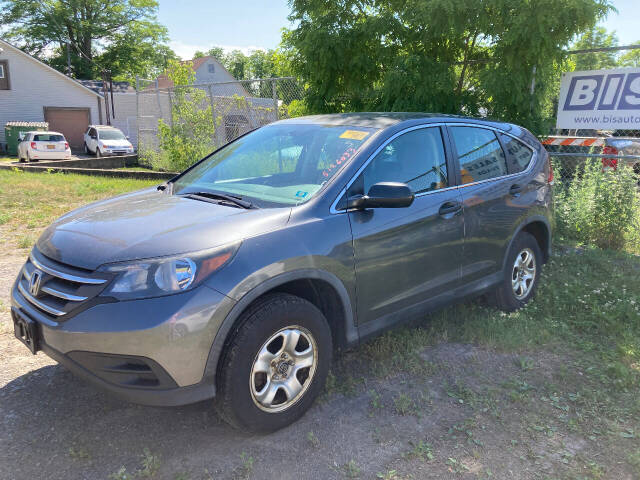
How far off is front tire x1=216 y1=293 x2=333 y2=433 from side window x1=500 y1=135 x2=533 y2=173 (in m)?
2.46

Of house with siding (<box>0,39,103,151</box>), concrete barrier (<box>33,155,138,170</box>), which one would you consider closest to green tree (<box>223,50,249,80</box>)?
house with siding (<box>0,39,103,151</box>)

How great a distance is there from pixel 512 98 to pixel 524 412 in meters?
4.73

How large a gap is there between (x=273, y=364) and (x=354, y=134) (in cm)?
166

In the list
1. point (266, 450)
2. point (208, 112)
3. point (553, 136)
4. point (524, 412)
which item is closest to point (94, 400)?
point (266, 450)

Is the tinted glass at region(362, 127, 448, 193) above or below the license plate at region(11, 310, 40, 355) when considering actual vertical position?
above

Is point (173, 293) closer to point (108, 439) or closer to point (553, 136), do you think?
point (108, 439)

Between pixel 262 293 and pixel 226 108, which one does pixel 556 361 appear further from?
pixel 226 108

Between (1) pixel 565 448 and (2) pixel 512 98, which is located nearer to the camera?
(1) pixel 565 448

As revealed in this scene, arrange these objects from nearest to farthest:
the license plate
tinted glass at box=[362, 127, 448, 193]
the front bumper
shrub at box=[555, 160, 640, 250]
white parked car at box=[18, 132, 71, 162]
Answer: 1. the front bumper
2. the license plate
3. tinted glass at box=[362, 127, 448, 193]
4. shrub at box=[555, 160, 640, 250]
5. white parked car at box=[18, 132, 71, 162]

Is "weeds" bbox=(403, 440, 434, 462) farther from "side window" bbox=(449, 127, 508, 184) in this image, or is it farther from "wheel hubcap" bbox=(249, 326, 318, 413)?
"side window" bbox=(449, 127, 508, 184)

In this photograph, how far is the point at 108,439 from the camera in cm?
287

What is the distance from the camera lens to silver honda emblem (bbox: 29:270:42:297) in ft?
9.31

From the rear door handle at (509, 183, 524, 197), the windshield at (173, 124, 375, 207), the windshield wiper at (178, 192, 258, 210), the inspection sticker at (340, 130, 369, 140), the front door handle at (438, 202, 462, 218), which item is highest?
the inspection sticker at (340, 130, 369, 140)

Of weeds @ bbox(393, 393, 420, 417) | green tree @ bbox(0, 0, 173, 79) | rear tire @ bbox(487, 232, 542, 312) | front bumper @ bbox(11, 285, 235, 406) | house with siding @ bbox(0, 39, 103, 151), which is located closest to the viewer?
front bumper @ bbox(11, 285, 235, 406)
